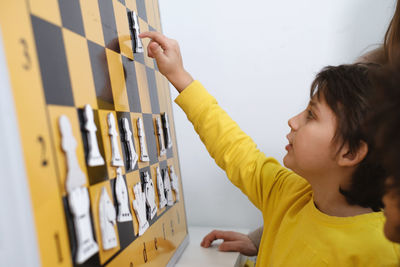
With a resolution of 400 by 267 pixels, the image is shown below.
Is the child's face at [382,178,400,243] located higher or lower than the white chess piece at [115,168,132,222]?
lower

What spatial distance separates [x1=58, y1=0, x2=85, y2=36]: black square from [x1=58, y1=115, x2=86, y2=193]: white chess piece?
14 centimetres

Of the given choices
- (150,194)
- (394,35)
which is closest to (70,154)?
(150,194)

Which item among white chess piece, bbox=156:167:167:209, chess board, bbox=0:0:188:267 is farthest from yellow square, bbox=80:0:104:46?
white chess piece, bbox=156:167:167:209

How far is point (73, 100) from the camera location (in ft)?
1.27

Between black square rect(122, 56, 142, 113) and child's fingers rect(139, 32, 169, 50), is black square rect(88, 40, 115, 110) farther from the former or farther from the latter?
child's fingers rect(139, 32, 169, 50)

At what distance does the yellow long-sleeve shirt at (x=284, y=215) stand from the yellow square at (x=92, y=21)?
256 millimetres

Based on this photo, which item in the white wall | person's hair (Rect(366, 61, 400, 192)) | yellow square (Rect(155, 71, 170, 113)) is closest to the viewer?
person's hair (Rect(366, 61, 400, 192))

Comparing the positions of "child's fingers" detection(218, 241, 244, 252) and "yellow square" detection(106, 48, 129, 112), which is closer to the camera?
"yellow square" detection(106, 48, 129, 112)

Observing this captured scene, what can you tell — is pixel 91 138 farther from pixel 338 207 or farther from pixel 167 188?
pixel 338 207

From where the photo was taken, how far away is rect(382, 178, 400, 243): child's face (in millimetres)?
366

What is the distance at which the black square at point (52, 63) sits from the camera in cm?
34

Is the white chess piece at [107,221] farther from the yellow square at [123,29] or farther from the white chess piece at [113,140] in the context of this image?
the yellow square at [123,29]

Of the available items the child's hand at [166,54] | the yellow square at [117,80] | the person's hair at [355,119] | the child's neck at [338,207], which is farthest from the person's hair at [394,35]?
the yellow square at [117,80]

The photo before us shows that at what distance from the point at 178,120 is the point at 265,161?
1.33ft
